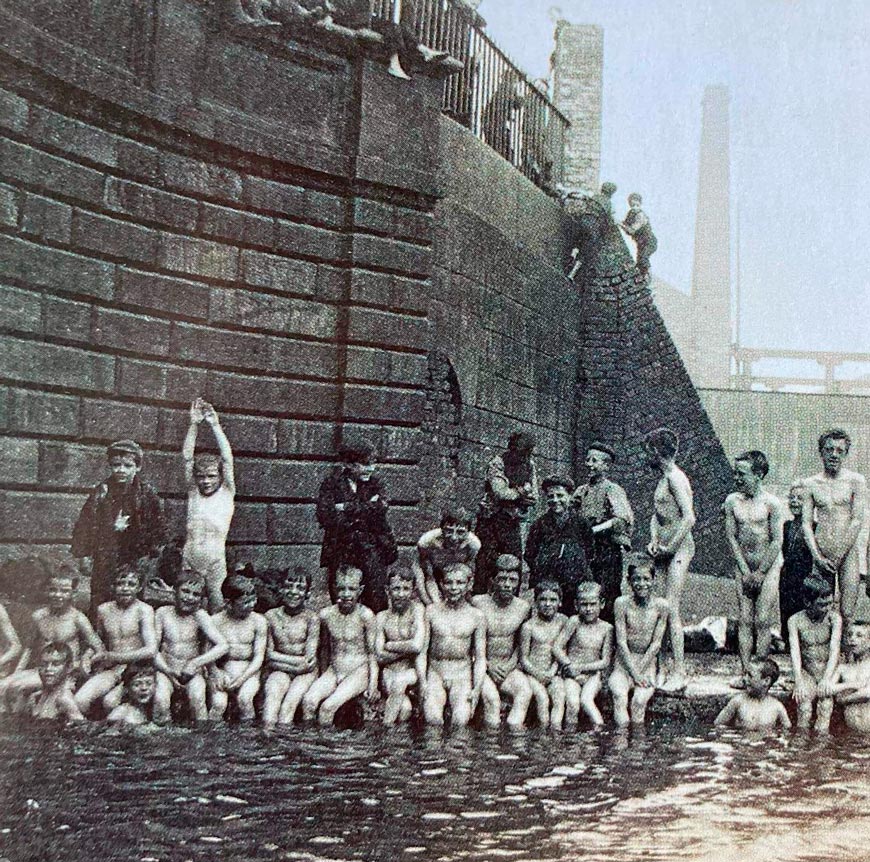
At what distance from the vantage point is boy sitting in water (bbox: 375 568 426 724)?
6.52m

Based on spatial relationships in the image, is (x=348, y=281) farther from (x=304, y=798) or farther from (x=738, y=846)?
(x=738, y=846)

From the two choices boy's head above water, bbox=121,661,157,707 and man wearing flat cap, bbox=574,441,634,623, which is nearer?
boy's head above water, bbox=121,661,157,707

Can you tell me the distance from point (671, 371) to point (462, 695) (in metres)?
7.08

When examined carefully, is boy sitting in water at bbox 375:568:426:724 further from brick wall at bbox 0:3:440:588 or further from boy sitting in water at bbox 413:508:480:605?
brick wall at bbox 0:3:440:588

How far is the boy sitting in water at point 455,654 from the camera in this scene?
6.53m

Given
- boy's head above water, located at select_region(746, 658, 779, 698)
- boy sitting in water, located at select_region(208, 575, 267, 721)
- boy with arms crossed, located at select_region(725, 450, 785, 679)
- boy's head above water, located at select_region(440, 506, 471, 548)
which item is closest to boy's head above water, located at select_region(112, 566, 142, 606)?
boy sitting in water, located at select_region(208, 575, 267, 721)

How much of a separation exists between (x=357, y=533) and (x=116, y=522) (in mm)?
1517

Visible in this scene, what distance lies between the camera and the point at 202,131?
742 centimetres

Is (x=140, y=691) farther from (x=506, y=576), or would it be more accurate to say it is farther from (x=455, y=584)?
(x=506, y=576)

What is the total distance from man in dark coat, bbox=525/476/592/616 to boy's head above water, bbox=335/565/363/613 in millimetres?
1299

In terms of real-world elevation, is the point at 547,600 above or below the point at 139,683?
above

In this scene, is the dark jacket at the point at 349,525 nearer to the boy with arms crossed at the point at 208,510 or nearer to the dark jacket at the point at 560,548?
the boy with arms crossed at the point at 208,510

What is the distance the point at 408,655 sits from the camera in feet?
21.5

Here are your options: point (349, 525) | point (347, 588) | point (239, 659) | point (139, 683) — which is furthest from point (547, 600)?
point (139, 683)
